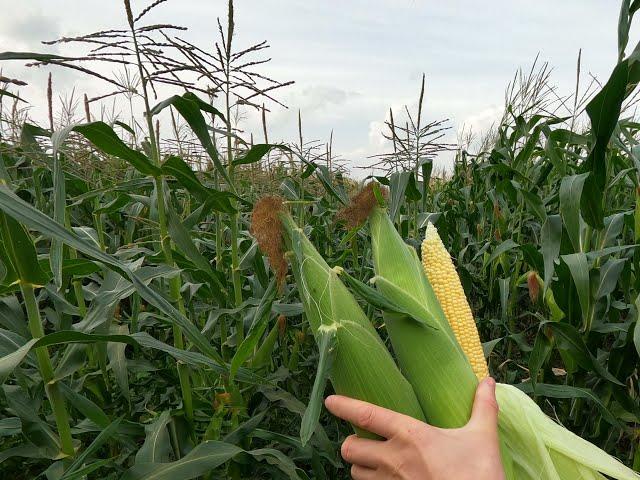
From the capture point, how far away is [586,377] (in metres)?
2.68

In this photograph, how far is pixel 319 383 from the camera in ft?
3.78

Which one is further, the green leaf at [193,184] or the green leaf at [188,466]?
the green leaf at [193,184]

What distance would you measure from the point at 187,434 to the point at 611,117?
79.7 inches

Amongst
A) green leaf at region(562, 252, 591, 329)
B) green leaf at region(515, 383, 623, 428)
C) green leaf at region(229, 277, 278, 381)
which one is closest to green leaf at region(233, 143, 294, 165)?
green leaf at region(229, 277, 278, 381)

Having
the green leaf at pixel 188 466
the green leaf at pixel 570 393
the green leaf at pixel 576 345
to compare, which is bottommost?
the green leaf at pixel 570 393

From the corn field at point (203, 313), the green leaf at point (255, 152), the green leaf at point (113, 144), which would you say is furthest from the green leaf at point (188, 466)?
the green leaf at point (255, 152)

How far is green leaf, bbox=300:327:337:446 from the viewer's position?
113cm

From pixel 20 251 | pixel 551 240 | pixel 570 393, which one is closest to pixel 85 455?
pixel 20 251

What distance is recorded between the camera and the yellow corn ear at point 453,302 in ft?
5.25

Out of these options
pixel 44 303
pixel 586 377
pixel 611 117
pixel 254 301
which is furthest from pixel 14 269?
pixel 586 377

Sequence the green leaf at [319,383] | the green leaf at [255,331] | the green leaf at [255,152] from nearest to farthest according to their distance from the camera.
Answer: the green leaf at [319,383] < the green leaf at [255,331] < the green leaf at [255,152]

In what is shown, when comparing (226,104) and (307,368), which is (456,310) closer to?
(226,104)

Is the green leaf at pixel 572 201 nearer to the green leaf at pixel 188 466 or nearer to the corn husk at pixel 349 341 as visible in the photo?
the corn husk at pixel 349 341

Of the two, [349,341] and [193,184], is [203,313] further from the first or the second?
[349,341]
